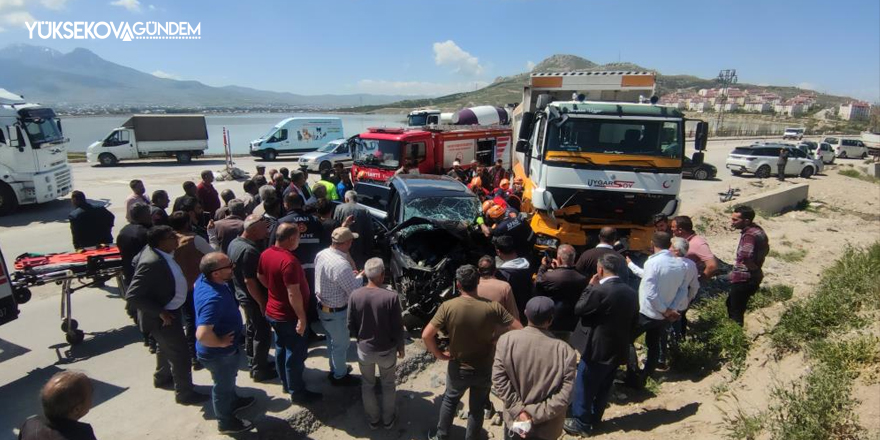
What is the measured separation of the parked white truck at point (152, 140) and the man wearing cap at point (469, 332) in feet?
86.7

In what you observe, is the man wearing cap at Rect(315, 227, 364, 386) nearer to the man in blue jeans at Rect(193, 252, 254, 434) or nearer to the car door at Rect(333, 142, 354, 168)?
the man in blue jeans at Rect(193, 252, 254, 434)

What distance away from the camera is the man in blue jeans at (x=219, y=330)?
3652 millimetres

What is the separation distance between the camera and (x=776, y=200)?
15570mm

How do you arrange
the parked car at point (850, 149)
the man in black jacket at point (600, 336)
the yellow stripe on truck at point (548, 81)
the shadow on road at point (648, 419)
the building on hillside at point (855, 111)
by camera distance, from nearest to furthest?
the man in black jacket at point (600, 336) → the shadow on road at point (648, 419) → the yellow stripe on truck at point (548, 81) → the parked car at point (850, 149) → the building on hillside at point (855, 111)

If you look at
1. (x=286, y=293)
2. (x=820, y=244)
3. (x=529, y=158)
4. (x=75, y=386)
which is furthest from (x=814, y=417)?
(x=820, y=244)

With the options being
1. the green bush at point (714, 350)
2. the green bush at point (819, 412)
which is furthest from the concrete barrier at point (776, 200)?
the green bush at point (819, 412)

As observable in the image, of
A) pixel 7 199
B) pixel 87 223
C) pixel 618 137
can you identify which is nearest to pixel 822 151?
pixel 618 137

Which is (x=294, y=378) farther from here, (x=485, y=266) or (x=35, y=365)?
(x=35, y=365)

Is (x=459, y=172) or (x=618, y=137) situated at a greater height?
(x=618, y=137)

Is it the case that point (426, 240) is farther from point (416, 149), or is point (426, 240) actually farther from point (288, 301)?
point (416, 149)

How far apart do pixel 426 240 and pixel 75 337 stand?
4.54 meters

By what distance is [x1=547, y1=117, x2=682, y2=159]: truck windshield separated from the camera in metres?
7.50

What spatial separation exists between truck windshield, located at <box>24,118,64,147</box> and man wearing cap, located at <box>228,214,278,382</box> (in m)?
12.6

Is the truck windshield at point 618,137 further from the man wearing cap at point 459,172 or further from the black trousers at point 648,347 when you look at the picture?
the man wearing cap at point 459,172
